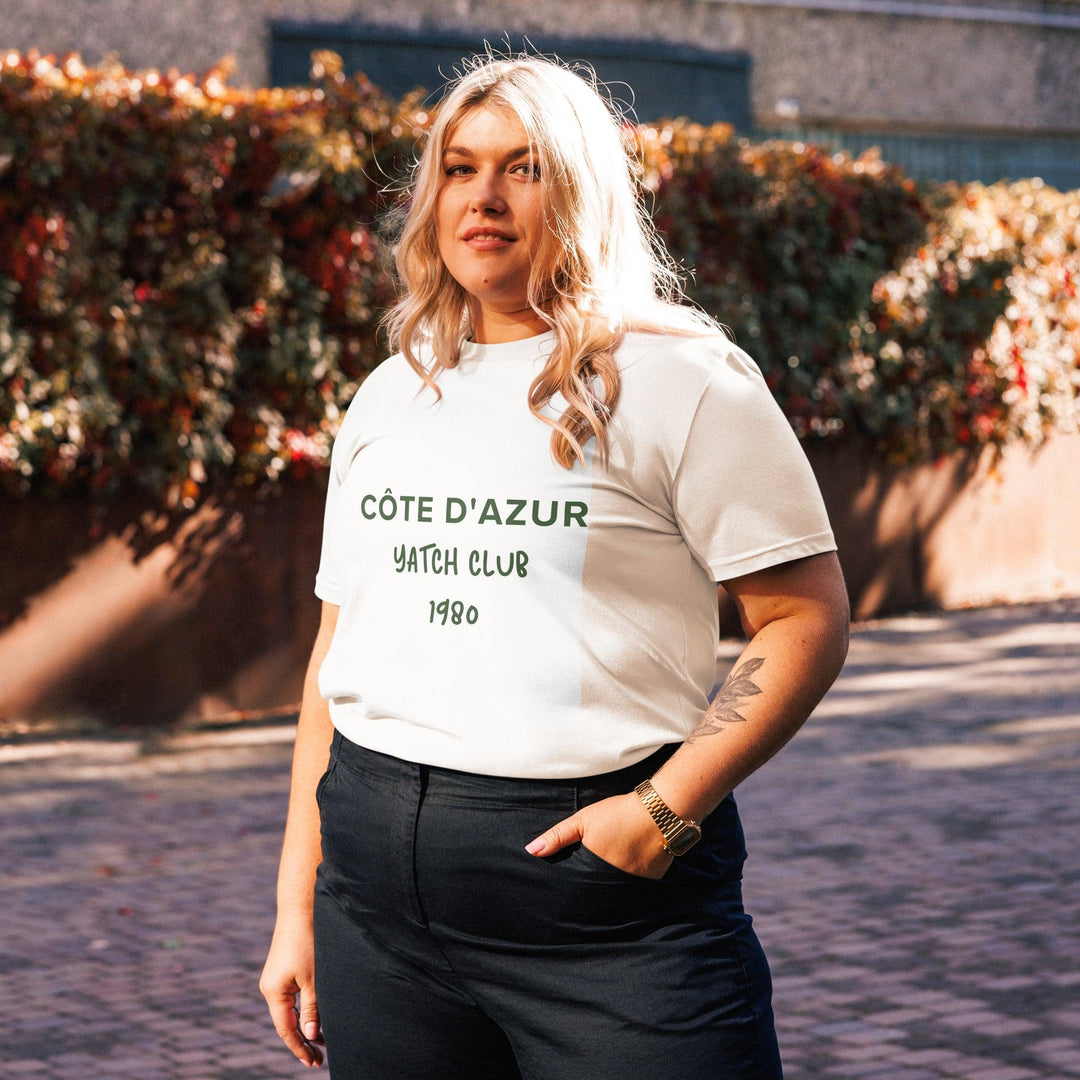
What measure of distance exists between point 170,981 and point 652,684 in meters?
3.34

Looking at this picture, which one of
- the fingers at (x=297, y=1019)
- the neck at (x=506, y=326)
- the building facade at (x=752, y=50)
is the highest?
the building facade at (x=752, y=50)

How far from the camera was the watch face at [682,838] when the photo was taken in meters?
1.98

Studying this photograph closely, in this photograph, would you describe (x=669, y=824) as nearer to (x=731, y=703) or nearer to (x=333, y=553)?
(x=731, y=703)

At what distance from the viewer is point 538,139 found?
2.10 meters

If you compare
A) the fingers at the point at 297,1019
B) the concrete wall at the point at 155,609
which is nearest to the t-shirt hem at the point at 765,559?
the fingers at the point at 297,1019

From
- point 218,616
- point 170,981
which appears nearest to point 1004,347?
point 218,616

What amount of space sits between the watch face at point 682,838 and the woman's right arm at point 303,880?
60 cm

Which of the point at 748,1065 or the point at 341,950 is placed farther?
the point at 341,950

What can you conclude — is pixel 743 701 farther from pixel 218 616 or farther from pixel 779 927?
pixel 218 616

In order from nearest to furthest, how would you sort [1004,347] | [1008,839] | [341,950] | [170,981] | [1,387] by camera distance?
[341,950] → [170,981] → [1008,839] → [1,387] → [1004,347]

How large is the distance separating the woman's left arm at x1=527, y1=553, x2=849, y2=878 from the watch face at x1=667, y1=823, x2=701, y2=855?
0.01 metres

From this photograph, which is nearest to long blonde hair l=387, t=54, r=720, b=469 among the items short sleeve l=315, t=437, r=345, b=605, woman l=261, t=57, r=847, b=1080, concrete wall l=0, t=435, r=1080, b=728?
woman l=261, t=57, r=847, b=1080

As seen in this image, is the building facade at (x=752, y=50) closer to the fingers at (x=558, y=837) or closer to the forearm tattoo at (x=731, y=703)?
the forearm tattoo at (x=731, y=703)

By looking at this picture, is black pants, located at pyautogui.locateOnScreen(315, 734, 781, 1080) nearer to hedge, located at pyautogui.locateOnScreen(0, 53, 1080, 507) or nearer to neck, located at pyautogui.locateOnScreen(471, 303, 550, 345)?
neck, located at pyautogui.locateOnScreen(471, 303, 550, 345)
